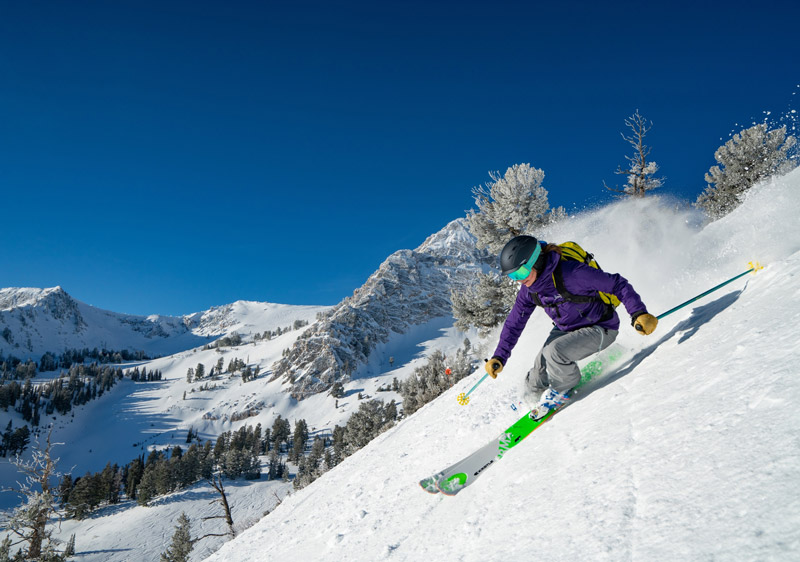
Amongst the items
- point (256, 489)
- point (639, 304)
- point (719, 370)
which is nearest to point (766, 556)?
point (719, 370)

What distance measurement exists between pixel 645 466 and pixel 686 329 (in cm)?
301

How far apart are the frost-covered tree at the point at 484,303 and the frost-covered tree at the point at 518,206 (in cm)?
190

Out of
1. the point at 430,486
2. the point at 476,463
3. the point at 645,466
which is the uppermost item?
the point at 645,466

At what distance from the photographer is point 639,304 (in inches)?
Answer: 170

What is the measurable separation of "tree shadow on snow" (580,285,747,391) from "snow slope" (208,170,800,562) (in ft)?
0.11

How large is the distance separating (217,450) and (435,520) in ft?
414

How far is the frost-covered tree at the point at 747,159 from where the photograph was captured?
21.5m

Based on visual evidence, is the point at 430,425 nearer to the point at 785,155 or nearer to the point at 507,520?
the point at 507,520

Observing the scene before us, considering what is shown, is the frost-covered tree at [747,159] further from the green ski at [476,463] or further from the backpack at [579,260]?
the green ski at [476,463]

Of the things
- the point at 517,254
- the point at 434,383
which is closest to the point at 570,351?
the point at 517,254

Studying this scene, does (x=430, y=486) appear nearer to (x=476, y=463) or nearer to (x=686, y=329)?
(x=476, y=463)

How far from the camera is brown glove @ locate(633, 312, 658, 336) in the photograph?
401 centimetres

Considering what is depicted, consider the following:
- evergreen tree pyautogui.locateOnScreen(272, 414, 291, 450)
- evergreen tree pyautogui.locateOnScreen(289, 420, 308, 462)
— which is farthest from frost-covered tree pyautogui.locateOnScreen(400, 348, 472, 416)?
evergreen tree pyautogui.locateOnScreen(272, 414, 291, 450)

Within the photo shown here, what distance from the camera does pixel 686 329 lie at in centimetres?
462
